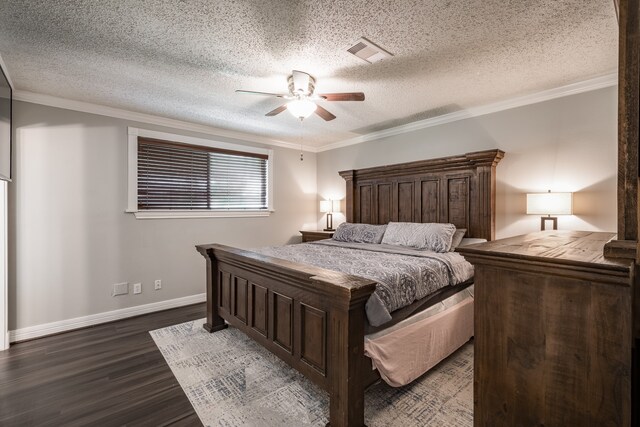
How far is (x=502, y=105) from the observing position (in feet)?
10.5

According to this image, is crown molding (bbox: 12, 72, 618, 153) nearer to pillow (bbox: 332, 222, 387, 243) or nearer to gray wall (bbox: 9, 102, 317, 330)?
gray wall (bbox: 9, 102, 317, 330)

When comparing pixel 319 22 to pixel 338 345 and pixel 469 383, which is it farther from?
pixel 469 383

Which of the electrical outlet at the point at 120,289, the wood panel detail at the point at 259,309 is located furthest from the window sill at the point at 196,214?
the wood panel detail at the point at 259,309

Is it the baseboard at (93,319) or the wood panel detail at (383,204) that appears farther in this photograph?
the wood panel detail at (383,204)

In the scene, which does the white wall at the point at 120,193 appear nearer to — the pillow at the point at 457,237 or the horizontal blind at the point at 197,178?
the horizontal blind at the point at 197,178

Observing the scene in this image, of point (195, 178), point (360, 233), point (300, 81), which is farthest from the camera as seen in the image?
point (195, 178)

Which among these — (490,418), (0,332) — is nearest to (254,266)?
(490,418)

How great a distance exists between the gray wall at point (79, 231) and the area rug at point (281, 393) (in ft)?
4.25

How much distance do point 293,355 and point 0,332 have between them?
2.79 metres

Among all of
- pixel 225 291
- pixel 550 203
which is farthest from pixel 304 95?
pixel 550 203

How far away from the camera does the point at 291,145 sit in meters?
4.99

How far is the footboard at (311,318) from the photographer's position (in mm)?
1574

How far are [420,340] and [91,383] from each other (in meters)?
2.42

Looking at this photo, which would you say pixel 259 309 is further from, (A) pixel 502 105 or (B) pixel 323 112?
(A) pixel 502 105
